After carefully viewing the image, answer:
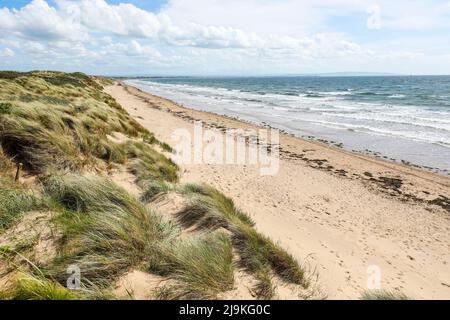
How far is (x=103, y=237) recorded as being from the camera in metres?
3.78

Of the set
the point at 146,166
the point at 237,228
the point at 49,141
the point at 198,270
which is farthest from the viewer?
the point at 146,166

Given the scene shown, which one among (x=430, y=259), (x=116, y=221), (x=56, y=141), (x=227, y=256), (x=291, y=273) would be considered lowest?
(x=430, y=259)

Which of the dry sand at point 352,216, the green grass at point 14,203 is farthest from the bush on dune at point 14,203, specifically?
the dry sand at point 352,216

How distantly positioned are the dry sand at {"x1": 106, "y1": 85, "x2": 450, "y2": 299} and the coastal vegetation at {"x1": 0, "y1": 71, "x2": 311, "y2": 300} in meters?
1.13

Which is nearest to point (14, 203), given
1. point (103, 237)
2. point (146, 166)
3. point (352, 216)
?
point (103, 237)

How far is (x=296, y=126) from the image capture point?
23.0 metres

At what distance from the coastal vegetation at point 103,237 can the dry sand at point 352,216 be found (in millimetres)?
1132

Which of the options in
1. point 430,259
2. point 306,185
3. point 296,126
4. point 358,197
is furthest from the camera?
point 296,126

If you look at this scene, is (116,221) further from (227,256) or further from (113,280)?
(227,256)

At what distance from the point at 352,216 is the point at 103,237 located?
656cm

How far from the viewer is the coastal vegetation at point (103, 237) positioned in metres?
3.30

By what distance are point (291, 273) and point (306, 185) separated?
6.48m

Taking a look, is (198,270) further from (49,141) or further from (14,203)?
(49,141)
